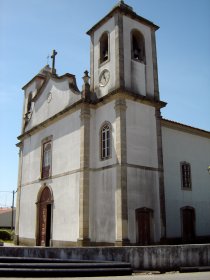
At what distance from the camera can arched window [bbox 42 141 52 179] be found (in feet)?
71.3

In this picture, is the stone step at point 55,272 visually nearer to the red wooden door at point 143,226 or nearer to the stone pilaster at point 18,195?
the red wooden door at point 143,226

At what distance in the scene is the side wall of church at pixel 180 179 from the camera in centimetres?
1980

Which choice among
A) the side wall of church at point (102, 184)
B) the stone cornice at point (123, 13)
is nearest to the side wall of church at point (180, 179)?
the side wall of church at point (102, 184)

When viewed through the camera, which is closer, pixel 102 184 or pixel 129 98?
pixel 102 184

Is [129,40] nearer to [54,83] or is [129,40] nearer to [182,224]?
[54,83]

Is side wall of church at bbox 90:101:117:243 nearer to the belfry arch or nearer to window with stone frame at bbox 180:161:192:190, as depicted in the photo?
the belfry arch

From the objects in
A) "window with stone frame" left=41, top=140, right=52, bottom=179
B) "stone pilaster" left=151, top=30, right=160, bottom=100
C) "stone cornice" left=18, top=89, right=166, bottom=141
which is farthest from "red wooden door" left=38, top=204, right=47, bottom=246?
"stone pilaster" left=151, top=30, right=160, bottom=100

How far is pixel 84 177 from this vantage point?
58.1 feet

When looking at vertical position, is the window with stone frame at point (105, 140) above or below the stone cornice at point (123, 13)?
below

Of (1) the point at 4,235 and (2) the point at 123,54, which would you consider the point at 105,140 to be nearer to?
(2) the point at 123,54

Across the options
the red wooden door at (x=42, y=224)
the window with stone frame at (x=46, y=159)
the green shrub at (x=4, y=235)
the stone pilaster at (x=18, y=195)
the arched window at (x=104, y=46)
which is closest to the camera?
the arched window at (x=104, y=46)

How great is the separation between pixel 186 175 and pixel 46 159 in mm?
9030

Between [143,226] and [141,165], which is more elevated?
[141,165]

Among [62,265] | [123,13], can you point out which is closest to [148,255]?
[62,265]
